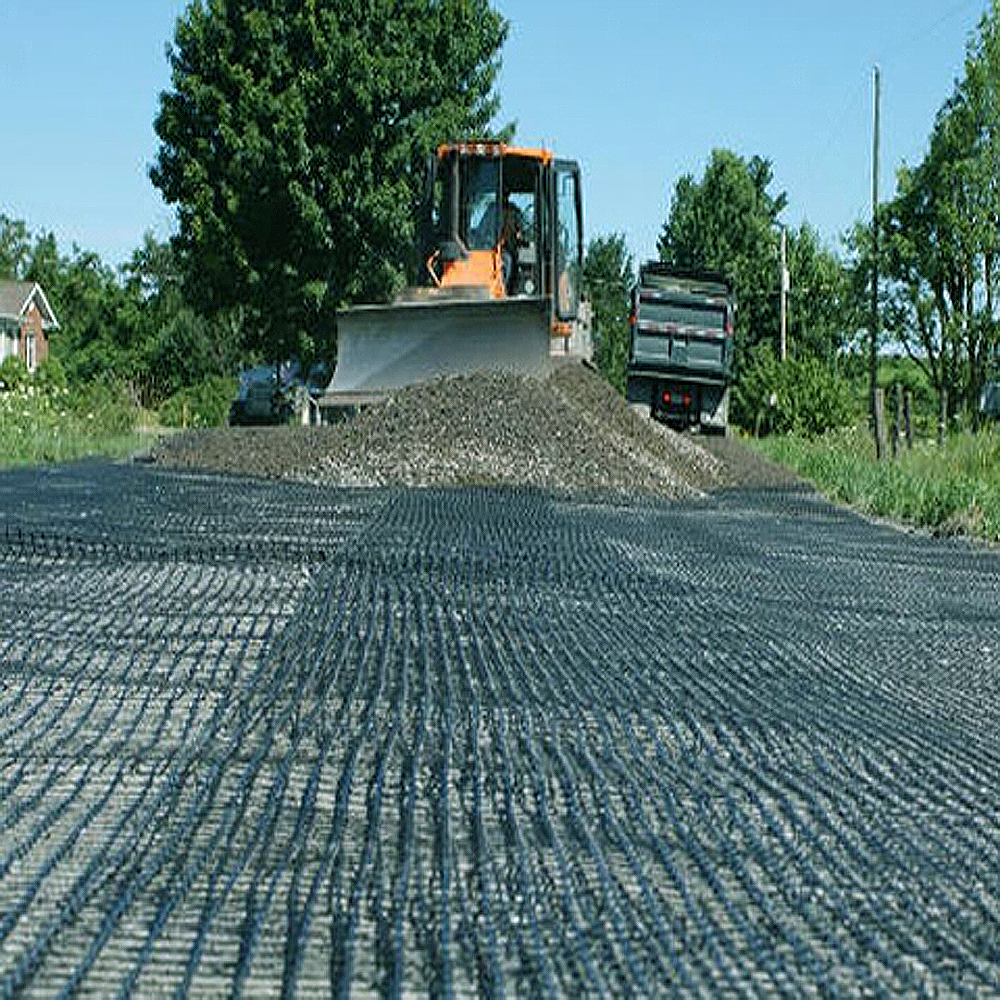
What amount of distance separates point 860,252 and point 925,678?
26263mm

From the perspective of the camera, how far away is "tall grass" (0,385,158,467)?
41.1 feet

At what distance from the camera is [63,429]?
14.8 metres

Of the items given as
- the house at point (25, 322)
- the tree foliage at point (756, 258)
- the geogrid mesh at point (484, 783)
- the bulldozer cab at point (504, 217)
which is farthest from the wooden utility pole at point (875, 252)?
the house at point (25, 322)

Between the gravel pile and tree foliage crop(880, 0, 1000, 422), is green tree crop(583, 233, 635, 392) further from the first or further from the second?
the gravel pile

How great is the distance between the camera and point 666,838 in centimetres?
188

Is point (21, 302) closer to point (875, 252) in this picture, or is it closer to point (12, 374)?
point (12, 374)

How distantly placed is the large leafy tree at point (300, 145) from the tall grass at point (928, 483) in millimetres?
8259

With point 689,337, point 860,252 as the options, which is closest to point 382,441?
point 689,337

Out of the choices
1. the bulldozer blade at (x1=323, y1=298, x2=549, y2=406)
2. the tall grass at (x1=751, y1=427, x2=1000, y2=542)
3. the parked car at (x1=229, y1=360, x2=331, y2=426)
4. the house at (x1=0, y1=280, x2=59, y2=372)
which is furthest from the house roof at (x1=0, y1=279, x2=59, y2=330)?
the bulldozer blade at (x1=323, y1=298, x2=549, y2=406)

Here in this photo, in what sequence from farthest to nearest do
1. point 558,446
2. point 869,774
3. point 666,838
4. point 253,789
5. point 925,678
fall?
point 558,446
point 925,678
point 869,774
point 253,789
point 666,838

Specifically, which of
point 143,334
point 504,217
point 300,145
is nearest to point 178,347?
point 143,334

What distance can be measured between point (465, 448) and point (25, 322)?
135 ft

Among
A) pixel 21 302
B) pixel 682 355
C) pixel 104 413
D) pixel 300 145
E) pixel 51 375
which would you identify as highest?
pixel 300 145

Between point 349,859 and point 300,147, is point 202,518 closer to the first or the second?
point 349,859
